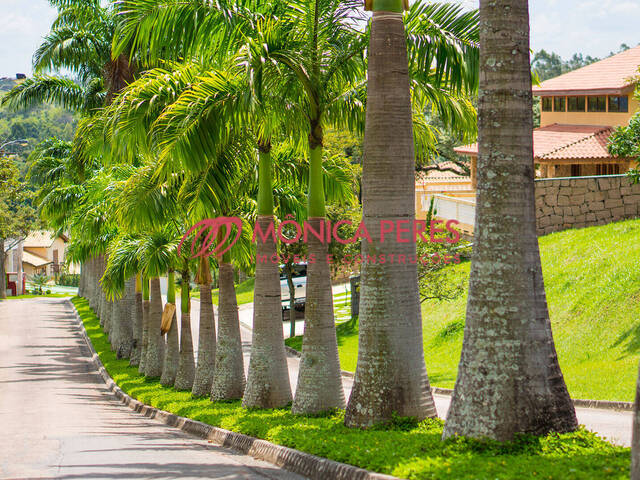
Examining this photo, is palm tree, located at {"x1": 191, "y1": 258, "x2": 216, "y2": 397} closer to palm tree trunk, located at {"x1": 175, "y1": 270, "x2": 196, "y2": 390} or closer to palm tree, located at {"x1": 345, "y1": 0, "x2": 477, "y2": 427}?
palm tree trunk, located at {"x1": 175, "y1": 270, "x2": 196, "y2": 390}

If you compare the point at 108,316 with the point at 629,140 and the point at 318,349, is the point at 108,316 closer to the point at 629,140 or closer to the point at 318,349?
the point at 629,140

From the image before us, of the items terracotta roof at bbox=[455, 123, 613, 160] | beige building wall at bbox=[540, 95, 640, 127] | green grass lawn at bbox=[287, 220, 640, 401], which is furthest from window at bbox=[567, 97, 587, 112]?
green grass lawn at bbox=[287, 220, 640, 401]

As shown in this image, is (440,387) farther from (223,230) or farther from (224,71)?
(224,71)

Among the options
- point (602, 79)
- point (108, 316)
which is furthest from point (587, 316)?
point (108, 316)

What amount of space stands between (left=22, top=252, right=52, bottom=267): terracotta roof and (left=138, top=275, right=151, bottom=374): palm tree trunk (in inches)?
3470

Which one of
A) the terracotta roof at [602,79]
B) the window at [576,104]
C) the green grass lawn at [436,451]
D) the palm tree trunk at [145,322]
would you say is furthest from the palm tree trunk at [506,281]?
the window at [576,104]

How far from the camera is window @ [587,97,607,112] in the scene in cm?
4100

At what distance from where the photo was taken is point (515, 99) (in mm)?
8664

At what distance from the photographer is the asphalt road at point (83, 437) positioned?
34.1 ft

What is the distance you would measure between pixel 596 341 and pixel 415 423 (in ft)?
40.1

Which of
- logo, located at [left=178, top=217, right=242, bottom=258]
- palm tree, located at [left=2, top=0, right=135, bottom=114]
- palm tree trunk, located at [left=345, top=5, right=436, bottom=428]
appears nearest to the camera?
palm tree trunk, located at [left=345, top=5, right=436, bottom=428]

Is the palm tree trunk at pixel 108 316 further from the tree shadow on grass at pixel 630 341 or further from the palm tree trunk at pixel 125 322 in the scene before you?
the tree shadow on grass at pixel 630 341

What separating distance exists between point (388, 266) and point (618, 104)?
33.2 meters

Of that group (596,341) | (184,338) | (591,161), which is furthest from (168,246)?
(591,161)
